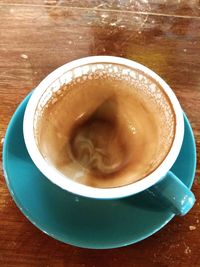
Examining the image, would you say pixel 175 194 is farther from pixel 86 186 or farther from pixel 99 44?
pixel 99 44

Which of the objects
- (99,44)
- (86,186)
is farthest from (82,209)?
(99,44)

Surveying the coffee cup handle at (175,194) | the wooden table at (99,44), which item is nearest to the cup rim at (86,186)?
the coffee cup handle at (175,194)

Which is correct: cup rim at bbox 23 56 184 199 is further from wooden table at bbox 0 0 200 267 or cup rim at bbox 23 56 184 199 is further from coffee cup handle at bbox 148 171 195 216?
wooden table at bbox 0 0 200 267

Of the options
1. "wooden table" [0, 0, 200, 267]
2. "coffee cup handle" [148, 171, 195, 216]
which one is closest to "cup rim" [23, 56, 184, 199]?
"coffee cup handle" [148, 171, 195, 216]

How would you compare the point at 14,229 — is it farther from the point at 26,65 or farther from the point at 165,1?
the point at 165,1

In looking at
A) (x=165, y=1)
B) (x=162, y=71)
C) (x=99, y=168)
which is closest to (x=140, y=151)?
(x=99, y=168)

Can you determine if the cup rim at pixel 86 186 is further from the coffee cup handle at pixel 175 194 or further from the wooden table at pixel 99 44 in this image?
the wooden table at pixel 99 44
